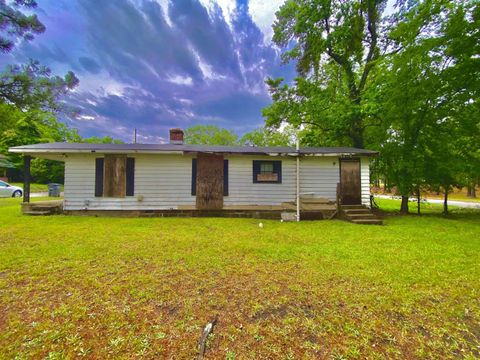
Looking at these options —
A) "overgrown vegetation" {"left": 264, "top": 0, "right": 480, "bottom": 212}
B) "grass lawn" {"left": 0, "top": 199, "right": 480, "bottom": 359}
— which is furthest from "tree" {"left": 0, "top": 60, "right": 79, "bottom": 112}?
"overgrown vegetation" {"left": 264, "top": 0, "right": 480, "bottom": 212}

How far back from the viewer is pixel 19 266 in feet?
11.8

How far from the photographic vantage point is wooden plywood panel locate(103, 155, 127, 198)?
8586 millimetres

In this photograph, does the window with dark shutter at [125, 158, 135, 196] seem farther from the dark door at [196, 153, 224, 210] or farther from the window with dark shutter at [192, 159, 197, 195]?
the dark door at [196, 153, 224, 210]

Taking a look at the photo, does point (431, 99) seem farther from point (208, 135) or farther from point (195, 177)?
point (208, 135)

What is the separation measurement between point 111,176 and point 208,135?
31.0m

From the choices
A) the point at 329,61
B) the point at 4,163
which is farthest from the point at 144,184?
the point at 4,163

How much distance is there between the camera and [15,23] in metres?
8.85

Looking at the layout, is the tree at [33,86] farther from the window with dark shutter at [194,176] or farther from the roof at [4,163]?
the roof at [4,163]

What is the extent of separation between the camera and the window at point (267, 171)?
9164 mm

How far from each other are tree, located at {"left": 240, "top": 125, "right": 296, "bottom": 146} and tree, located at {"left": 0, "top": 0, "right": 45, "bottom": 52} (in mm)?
25986

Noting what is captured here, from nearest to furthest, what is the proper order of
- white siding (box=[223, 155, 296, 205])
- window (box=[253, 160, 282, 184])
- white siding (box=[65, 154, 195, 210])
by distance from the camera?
white siding (box=[65, 154, 195, 210]) → white siding (box=[223, 155, 296, 205]) → window (box=[253, 160, 282, 184])

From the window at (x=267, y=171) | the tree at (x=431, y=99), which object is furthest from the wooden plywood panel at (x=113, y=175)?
the tree at (x=431, y=99)

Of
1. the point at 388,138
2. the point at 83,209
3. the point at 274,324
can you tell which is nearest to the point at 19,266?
the point at 274,324

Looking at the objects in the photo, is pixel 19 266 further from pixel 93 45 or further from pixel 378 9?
pixel 378 9
